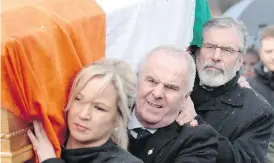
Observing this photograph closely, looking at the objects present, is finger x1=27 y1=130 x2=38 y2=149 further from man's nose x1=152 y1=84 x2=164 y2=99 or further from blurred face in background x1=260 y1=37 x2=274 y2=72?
blurred face in background x1=260 y1=37 x2=274 y2=72

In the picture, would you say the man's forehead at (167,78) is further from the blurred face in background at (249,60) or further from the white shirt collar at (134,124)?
the blurred face in background at (249,60)

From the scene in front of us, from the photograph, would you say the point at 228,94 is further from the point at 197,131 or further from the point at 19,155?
the point at 19,155

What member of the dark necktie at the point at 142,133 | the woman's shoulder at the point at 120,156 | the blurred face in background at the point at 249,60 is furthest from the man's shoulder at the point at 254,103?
the blurred face in background at the point at 249,60

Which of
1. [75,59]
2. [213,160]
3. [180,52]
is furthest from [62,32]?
[213,160]

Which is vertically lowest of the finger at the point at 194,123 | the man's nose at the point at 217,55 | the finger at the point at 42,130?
the finger at the point at 194,123

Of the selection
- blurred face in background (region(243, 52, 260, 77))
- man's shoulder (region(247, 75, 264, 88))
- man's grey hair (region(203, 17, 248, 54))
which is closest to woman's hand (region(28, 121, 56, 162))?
man's grey hair (region(203, 17, 248, 54))

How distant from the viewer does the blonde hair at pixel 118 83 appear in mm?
3016

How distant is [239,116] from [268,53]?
178cm

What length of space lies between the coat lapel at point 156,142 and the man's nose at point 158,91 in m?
0.23

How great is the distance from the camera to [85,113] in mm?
2959

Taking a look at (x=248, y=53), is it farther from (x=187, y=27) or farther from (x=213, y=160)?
(x=213, y=160)

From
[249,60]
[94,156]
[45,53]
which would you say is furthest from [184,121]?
[249,60]

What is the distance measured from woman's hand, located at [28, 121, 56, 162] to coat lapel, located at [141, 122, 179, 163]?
653 mm

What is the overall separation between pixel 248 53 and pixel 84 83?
4.89 metres
